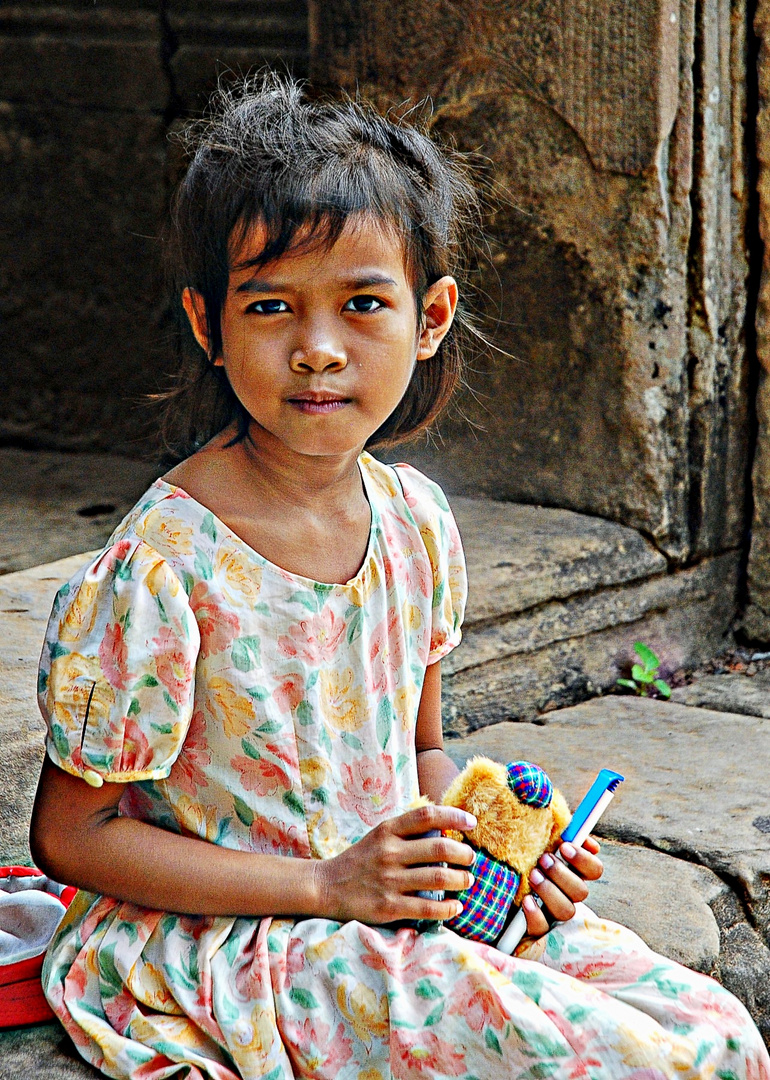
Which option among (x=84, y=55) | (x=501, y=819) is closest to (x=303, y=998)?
(x=501, y=819)

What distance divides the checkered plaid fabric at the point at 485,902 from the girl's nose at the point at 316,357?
1.77ft

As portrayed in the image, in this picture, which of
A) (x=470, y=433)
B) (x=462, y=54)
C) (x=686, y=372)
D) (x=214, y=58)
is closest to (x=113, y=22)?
(x=214, y=58)

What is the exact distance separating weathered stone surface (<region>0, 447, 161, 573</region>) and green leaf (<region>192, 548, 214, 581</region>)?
155cm

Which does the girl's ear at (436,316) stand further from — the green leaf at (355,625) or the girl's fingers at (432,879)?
the girl's fingers at (432,879)

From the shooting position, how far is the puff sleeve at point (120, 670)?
4.20 ft

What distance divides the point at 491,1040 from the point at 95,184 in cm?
304

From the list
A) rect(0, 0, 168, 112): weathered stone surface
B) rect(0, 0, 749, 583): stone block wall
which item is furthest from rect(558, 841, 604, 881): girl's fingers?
rect(0, 0, 168, 112): weathered stone surface

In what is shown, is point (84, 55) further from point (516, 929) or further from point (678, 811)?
point (516, 929)

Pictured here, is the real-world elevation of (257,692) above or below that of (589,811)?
above

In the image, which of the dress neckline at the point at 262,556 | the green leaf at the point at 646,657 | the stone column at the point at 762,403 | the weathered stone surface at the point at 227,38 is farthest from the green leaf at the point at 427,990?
the weathered stone surface at the point at 227,38

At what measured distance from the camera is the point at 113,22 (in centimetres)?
359

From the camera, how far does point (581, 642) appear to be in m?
2.85

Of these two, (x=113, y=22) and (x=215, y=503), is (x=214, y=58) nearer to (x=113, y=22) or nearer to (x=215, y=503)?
(x=113, y=22)

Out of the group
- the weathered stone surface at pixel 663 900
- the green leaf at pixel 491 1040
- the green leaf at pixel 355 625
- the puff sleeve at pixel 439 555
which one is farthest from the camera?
the weathered stone surface at pixel 663 900
